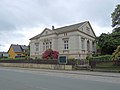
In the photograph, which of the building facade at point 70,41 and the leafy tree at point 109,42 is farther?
the building facade at point 70,41

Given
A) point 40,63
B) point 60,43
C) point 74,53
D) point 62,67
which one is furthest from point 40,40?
point 62,67

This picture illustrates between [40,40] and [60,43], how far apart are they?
24.7ft

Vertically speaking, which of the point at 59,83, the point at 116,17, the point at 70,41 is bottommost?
the point at 59,83

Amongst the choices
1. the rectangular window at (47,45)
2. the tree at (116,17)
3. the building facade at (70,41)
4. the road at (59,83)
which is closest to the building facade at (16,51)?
the building facade at (70,41)

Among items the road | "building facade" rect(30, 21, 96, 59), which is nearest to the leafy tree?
"building facade" rect(30, 21, 96, 59)

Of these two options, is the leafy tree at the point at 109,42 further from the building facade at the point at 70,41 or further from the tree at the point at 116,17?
the tree at the point at 116,17

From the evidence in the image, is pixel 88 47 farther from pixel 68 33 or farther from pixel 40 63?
pixel 40 63

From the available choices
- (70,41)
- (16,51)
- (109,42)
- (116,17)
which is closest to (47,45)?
(70,41)

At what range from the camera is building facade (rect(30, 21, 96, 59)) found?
4272 cm

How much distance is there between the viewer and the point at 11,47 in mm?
79438

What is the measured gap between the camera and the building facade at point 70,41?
4272 cm

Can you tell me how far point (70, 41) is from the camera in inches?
1719

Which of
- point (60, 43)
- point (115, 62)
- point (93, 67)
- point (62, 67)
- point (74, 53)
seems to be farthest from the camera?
point (60, 43)

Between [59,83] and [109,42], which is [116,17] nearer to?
[109,42]
